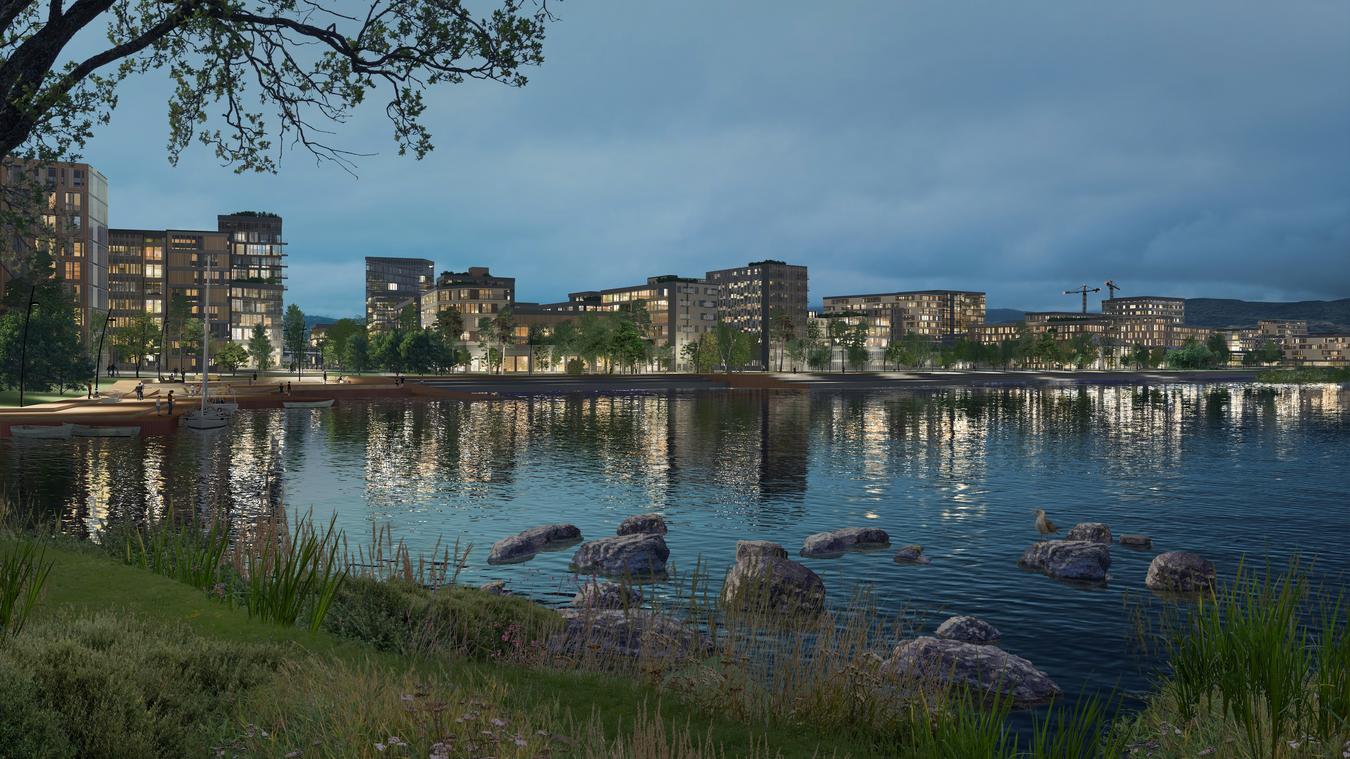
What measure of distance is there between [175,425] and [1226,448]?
70.6 metres

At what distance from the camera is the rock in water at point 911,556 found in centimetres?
2758

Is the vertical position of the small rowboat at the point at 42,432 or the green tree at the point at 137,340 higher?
the green tree at the point at 137,340

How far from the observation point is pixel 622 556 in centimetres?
2620

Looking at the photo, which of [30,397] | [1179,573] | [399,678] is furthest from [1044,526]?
[30,397]

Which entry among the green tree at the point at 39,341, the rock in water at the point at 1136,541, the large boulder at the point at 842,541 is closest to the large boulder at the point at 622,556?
the large boulder at the point at 842,541

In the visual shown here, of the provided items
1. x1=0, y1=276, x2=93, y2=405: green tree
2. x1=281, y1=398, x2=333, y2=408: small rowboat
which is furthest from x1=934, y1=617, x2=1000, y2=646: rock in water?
x1=0, y1=276, x2=93, y2=405: green tree

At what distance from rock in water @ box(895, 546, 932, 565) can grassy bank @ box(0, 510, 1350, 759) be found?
474 inches

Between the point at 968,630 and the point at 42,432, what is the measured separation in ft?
184

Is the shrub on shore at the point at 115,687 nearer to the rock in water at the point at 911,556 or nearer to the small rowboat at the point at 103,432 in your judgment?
the rock in water at the point at 911,556

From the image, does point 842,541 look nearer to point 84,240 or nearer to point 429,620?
point 429,620

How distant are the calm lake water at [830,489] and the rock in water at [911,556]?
0.42 meters

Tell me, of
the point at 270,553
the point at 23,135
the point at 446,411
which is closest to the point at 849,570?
the point at 270,553

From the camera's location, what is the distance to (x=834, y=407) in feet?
350

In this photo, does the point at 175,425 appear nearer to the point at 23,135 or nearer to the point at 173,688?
the point at 23,135
